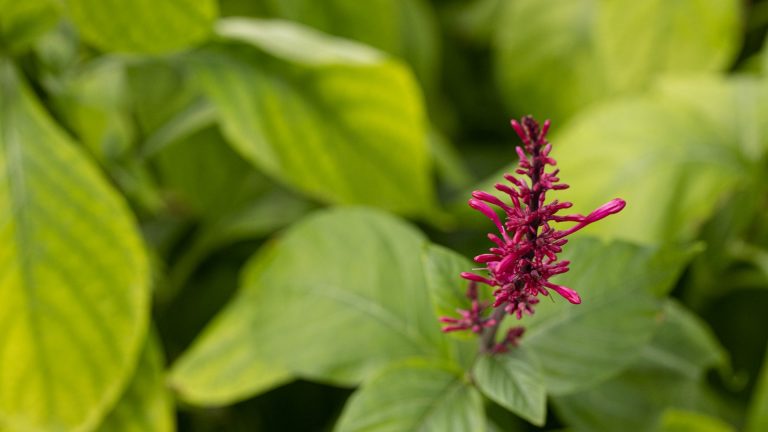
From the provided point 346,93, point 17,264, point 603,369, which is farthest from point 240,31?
point 603,369

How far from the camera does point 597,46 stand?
71cm

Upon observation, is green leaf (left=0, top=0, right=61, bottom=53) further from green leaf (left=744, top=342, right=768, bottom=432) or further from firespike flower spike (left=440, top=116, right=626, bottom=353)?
green leaf (left=744, top=342, right=768, bottom=432)

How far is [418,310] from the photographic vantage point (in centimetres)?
43

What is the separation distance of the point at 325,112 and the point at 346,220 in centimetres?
10

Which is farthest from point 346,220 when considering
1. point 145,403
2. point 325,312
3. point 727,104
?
point 727,104

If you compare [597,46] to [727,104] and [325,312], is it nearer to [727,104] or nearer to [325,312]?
[727,104]

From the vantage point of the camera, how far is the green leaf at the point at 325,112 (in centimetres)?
51

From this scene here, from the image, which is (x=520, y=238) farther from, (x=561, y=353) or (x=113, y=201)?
(x=113, y=201)

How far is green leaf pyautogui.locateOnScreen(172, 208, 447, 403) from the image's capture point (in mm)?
425

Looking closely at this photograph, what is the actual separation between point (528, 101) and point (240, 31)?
28 cm

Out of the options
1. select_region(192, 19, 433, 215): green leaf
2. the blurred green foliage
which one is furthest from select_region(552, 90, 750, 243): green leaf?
select_region(192, 19, 433, 215): green leaf

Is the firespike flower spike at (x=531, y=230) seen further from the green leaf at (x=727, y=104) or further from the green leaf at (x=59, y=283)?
the green leaf at (x=727, y=104)

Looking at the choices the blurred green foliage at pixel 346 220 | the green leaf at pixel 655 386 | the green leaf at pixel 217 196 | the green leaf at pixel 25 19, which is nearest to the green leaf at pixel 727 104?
the blurred green foliage at pixel 346 220

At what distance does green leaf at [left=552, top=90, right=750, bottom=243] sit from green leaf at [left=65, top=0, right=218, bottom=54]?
0.79 ft
